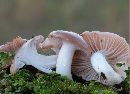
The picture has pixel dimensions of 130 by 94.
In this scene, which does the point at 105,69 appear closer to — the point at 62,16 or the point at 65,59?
the point at 65,59

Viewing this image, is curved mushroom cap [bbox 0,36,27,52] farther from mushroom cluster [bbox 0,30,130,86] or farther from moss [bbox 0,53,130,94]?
moss [bbox 0,53,130,94]

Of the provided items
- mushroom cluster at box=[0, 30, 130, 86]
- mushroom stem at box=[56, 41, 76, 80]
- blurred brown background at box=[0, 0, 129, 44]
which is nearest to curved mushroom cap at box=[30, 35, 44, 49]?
mushroom cluster at box=[0, 30, 130, 86]

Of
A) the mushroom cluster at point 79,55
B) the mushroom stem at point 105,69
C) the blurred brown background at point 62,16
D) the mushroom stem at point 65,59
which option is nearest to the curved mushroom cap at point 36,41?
the mushroom cluster at point 79,55

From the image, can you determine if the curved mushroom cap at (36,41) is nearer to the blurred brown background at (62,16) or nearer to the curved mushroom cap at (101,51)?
the curved mushroom cap at (101,51)

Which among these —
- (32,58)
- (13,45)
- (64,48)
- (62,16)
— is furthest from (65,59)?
(62,16)

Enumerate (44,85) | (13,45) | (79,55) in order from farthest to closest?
1. (79,55)
2. (13,45)
3. (44,85)

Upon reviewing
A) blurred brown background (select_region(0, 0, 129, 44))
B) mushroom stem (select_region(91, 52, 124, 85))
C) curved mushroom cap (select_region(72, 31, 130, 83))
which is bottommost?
mushroom stem (select_region(91, 52, 124, 85))
